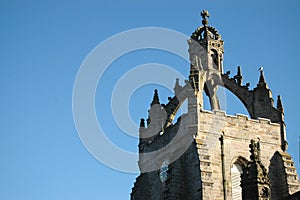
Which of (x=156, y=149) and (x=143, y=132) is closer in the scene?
(x=156, y=149)

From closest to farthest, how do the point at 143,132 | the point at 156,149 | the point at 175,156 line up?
1. the point at 175,156
2. the point at 156,149
3. the point at 143,132

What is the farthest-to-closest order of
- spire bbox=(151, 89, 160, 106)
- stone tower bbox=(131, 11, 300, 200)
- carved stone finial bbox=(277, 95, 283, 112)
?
1. spire bbox=(151, 89, 160, 106)
2. carved stone finial bbox=(277, 95, 283, 112)
3. stone tower bbox=(131, 11, 300, 200)

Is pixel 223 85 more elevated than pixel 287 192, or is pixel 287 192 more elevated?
pixel 223 85

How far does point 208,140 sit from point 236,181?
3319 millimetres

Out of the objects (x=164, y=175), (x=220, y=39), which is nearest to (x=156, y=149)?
(x=164, y=175)

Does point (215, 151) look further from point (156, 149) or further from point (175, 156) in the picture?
point (156, 149)

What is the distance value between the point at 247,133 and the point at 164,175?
650 centimetres

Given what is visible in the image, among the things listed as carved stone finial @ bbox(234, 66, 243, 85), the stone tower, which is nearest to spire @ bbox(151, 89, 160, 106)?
the stone tower

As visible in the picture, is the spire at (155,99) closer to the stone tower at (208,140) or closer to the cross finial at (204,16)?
the stone tower at (208,140)

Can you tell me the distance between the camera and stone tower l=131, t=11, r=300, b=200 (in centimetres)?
4388

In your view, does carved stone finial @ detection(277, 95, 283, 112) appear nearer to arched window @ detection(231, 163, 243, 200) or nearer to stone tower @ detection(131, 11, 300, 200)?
stone tower @ detection(131, 11, 300, 200)

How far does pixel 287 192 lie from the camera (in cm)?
4466

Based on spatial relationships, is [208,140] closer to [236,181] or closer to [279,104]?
[236,181]

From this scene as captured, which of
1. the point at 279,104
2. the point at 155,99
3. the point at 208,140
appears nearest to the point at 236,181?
the point at 208,140
